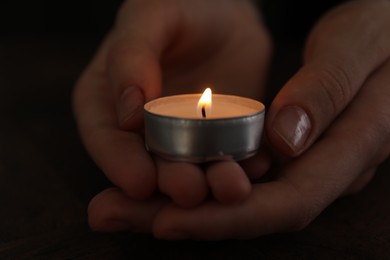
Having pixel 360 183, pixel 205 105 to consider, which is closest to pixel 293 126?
pixel 205 105

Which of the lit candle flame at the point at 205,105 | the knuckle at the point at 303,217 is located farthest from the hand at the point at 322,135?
the lit candle flame at the point at 205,105

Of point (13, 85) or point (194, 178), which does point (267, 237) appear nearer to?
point (194, 178)

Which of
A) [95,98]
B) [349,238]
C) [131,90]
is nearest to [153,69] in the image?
[131,90]

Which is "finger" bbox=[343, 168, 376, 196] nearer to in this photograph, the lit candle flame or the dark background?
the dark background

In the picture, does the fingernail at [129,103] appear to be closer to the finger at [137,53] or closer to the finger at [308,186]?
the finger at [137,53]

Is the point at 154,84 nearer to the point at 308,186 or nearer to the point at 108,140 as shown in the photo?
the point at 108,140

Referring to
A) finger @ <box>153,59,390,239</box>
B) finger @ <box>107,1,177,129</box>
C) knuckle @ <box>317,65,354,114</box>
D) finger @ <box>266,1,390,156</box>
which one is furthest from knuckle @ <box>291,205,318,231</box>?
finger @ <box>107,1,177,129</box>
